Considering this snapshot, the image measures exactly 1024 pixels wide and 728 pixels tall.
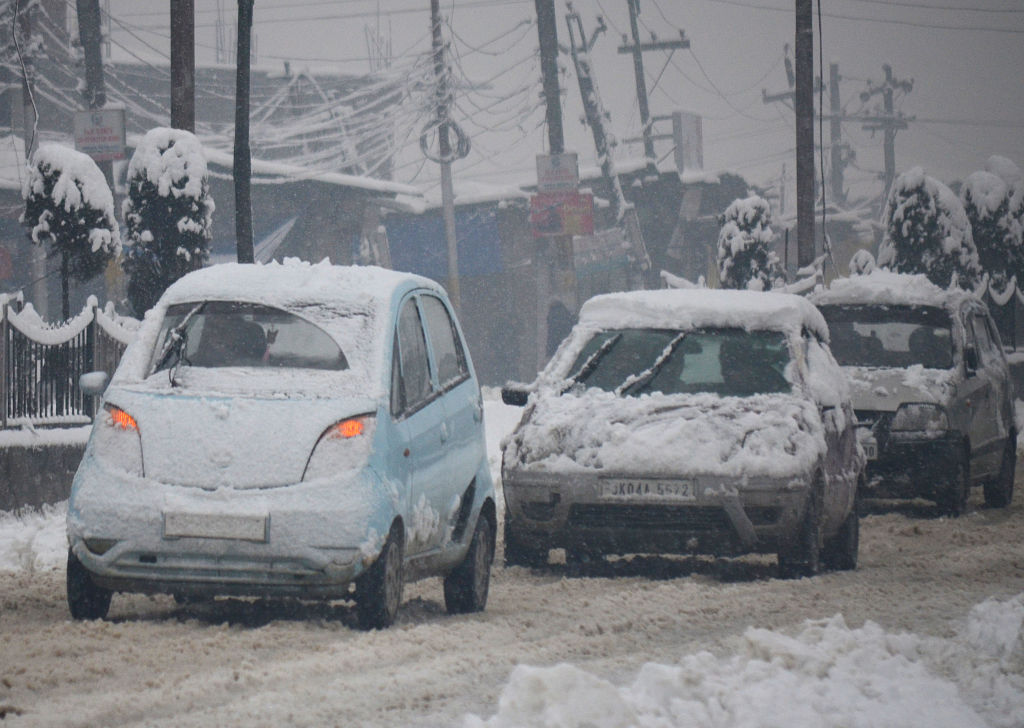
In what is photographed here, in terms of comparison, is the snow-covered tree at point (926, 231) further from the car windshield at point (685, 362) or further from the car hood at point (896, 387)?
the car windshield at point (685, 362)

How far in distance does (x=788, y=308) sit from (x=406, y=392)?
3.38m

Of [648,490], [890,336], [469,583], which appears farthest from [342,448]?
[890,336]

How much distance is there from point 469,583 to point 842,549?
2733 mm

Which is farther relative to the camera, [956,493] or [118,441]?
[956,493]

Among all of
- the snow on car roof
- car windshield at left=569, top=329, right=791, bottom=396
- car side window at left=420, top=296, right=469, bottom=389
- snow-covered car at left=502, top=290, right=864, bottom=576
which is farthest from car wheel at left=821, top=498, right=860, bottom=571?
the snow on car roof

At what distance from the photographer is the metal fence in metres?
12.4

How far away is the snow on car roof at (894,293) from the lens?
12.7 meters

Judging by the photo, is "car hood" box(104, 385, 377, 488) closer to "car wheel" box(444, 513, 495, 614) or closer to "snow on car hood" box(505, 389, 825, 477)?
"car wheel" box(444, 513, 495, 614)

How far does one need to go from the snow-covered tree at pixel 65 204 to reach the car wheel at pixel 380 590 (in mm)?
10440

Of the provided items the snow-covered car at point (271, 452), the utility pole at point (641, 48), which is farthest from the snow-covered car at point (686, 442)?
the utility pole at point (641, 48)

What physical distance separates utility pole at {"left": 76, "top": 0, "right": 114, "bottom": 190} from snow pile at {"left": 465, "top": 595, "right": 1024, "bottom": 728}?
2337 centimetres

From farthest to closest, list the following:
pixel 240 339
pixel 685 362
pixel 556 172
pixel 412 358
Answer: pixel 556 172 < pixel 685 362 < pixel 412 358 < pixel 240 339

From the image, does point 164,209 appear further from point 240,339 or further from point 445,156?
point 445,156

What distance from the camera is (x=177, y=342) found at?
6914mm
